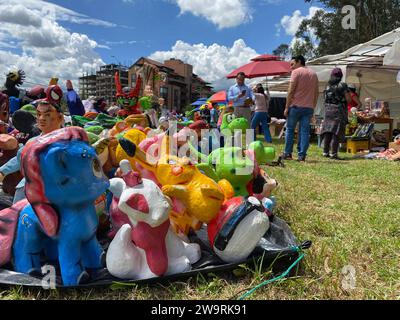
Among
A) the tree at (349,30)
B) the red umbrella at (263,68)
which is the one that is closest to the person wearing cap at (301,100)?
the red umbrella at (263,68)

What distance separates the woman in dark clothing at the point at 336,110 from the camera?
584 cm

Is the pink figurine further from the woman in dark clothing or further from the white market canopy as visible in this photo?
the white market canopy

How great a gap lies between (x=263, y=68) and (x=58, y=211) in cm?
856

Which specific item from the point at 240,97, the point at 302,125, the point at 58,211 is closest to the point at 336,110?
the point at 302,125

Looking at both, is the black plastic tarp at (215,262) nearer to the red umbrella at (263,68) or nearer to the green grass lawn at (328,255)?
the green grass lawn at (328,255)

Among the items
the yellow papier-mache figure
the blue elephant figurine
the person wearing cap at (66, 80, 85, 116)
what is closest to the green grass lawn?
the blue elephant figurine

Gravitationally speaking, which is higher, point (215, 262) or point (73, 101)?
point (73, 101)

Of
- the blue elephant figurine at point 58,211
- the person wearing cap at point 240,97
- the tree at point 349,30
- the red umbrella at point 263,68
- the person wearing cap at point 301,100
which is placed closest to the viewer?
the blue elephant figurine at point 58,211

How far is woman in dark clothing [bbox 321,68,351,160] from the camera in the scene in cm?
584

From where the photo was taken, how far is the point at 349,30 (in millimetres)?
19641

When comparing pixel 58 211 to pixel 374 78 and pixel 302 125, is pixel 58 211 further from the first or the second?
pixel 374 78

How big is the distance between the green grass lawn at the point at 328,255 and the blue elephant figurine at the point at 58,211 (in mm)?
149

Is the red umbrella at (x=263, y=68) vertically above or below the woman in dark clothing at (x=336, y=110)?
above

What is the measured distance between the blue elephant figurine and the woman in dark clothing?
16.7 feet
